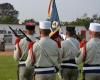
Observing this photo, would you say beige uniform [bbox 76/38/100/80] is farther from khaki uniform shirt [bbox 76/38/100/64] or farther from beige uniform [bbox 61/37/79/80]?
beige uniform [bbox 61/37/79/80]

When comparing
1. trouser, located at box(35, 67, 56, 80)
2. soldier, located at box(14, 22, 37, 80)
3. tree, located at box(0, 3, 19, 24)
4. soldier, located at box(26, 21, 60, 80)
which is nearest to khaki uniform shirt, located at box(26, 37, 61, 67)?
soldier, located at box(26, 21, 60, 80)

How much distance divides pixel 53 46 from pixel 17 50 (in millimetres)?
2675

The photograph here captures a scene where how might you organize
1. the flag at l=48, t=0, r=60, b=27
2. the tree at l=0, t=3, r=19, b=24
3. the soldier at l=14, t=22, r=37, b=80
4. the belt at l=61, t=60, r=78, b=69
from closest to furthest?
1. the belt at l=61, t=60, r=78, b=69
2. the soldier at l=14, t=22, r=37, b=80
3. the flag at l=48, t=0, r=60, b=27
4. the tree at l=0, t=3, r=19, b=24

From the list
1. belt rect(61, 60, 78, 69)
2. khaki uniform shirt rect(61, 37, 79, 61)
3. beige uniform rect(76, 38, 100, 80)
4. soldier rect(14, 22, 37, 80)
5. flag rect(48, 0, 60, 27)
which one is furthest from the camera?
flag rect(48, 0, 60, 27)

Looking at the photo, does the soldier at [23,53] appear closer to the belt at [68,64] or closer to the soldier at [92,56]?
the belt at [68,64]

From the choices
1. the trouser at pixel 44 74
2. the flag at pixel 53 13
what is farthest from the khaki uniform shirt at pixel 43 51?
the flag at pixel 53 13

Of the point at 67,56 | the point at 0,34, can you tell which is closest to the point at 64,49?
the point at 67,56

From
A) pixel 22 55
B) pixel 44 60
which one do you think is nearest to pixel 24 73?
pixel 22 55

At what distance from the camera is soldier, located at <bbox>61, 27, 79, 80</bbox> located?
47.7 feet

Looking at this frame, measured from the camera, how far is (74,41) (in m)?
14.9

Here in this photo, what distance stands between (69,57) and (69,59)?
6 centimetres

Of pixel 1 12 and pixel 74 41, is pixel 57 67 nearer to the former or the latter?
pixel 74 41

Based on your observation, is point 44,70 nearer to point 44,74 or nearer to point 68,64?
point 44,74

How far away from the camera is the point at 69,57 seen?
1459 cm
